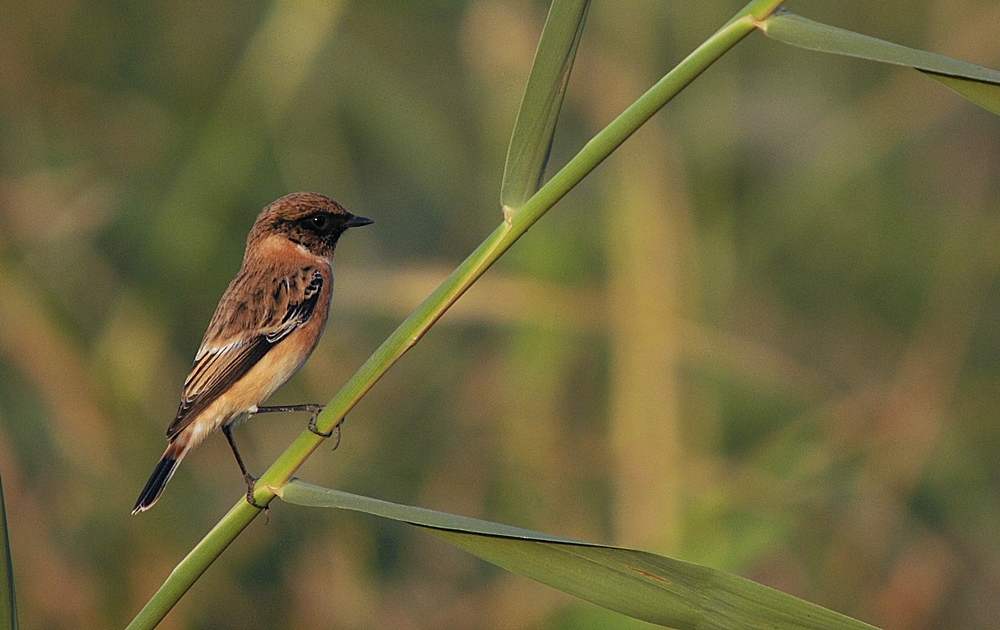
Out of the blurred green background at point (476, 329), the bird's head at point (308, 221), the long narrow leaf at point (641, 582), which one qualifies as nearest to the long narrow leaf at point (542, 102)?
the long narrow leaf at point (641, 582)

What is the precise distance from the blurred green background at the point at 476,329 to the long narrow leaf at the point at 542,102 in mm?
2382

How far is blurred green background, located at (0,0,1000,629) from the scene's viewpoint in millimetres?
4605

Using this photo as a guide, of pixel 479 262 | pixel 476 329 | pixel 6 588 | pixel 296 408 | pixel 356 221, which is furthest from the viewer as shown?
pixel 476 329

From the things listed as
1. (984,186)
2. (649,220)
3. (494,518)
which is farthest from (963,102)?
(494,518)

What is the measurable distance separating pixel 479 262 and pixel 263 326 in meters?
2.07

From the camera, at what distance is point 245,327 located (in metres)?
3.93

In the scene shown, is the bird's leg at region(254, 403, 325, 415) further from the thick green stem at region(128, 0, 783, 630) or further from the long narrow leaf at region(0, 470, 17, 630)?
the long narrow leaf at region(0, 470, 17, 630)

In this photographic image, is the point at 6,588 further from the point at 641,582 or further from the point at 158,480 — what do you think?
the point at 158,480

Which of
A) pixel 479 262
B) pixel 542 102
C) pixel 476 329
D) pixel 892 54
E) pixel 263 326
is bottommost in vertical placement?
pixel 476 329

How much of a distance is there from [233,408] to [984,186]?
4.85 meters

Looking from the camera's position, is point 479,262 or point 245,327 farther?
point 245,327

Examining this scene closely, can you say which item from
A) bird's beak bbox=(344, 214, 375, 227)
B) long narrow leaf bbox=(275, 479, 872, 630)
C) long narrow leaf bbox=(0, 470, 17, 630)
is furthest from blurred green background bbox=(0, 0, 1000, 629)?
long narrow leaf bbox=(0, 470, 17, 630)

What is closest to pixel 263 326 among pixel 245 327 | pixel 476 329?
pixel 245 327

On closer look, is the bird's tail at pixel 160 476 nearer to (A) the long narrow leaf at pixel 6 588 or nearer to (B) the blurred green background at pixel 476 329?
(B) the blurred green background at pixel 476 329
